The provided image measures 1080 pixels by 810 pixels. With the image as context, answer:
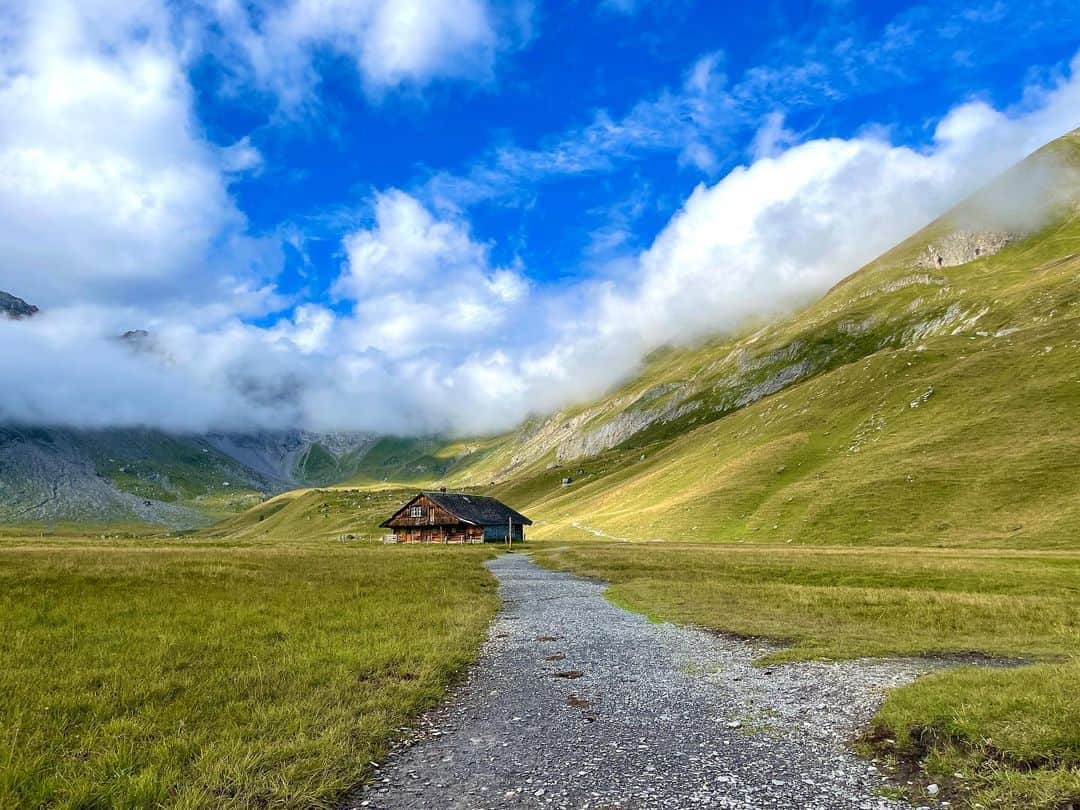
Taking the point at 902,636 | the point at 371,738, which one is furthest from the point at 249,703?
the point at 902,636

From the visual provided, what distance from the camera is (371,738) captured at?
1111 centimetres

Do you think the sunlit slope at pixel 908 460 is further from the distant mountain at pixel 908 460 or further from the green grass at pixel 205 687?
the green grass at pixel 205 687

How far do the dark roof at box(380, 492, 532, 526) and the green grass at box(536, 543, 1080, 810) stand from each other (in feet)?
187

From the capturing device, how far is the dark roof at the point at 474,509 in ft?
388

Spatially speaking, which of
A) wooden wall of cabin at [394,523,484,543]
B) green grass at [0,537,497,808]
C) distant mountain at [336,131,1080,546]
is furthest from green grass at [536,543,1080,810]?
wooden wall of cabin at [394,523,484,543]

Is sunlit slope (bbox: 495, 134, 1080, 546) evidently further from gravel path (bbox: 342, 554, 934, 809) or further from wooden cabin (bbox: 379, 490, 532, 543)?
gravel path (bbox: 342, 554, 934, 809)

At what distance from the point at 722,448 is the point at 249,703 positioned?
169 m

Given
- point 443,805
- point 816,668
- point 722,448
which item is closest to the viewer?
point 443,805

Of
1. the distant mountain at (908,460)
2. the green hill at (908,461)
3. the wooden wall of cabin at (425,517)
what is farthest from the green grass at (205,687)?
the wooden wall of cabin at (425,517)

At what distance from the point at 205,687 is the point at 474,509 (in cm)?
11119

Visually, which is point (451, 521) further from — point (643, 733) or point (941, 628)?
point (643, 733)

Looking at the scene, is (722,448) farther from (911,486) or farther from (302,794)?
(302,794)

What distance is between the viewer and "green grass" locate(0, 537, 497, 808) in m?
8.80

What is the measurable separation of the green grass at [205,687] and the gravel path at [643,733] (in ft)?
4.06
